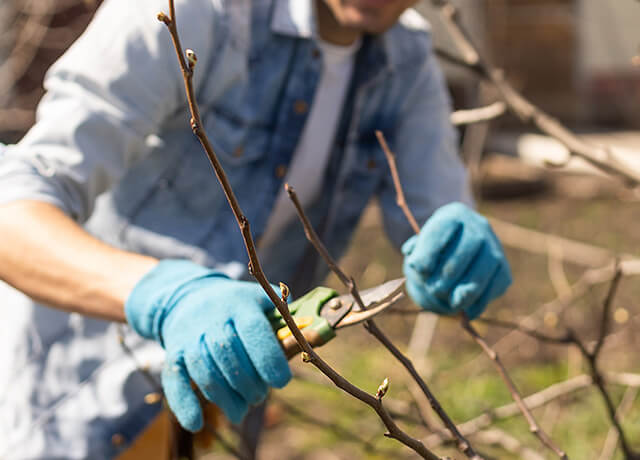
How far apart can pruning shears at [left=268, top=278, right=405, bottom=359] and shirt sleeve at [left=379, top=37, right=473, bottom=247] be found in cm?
78

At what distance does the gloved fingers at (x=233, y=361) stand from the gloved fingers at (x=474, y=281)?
491mm

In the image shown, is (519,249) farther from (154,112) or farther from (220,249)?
(154,112)

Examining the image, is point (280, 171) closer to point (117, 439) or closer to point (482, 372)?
point (117, 439)

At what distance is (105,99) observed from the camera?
55.9 inches

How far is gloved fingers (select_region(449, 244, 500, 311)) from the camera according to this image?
Result: 1.44 m

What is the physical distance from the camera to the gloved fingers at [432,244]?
1.42 m

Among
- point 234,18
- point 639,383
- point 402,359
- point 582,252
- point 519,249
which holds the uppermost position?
point 234,18

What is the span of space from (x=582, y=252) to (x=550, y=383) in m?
1.14

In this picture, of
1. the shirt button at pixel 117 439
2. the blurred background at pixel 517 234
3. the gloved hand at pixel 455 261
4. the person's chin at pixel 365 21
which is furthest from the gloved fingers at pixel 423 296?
the shirt button at pixel 117 439

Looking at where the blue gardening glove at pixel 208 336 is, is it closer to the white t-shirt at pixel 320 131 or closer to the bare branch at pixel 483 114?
the white t-shirt at pixel 320 131

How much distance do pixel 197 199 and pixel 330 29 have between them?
1.86 ft

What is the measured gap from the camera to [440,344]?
141 inches

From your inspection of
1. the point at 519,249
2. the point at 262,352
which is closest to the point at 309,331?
the point at 262,352

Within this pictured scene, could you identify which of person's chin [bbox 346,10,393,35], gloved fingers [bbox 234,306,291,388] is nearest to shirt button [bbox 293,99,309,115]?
person's chin [bbox 346,10,393,35]
